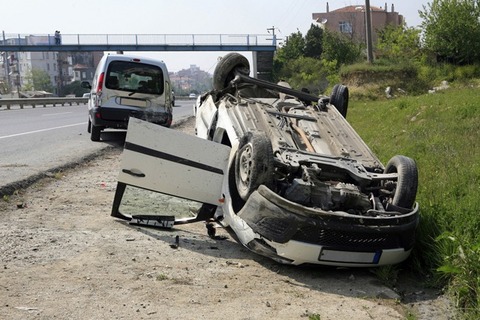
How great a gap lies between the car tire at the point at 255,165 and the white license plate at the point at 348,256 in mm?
797

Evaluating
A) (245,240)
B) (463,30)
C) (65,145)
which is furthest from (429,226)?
(463,30)

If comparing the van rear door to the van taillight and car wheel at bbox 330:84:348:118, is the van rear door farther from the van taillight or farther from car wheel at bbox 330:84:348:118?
the van taillight

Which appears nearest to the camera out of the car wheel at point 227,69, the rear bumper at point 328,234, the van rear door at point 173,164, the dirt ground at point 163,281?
the dirt ground at point 163,281

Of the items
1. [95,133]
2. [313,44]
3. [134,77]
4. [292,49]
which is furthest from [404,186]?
[313,44]

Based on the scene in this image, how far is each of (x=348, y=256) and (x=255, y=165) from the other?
110 cm

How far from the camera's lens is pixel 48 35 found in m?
67.6

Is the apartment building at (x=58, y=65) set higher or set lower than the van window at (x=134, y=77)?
higher

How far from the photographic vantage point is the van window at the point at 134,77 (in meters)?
14.4

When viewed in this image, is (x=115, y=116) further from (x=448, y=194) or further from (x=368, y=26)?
(x=368, y=26)

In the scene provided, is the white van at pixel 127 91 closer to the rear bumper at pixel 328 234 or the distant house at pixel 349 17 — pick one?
the rear bumper at pixel 328 234

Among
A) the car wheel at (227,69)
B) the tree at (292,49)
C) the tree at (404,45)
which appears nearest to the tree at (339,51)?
the tree at (404,45)

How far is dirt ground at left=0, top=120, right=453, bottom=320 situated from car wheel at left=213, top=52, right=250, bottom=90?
2.35m

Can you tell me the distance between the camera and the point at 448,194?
6.18 metres

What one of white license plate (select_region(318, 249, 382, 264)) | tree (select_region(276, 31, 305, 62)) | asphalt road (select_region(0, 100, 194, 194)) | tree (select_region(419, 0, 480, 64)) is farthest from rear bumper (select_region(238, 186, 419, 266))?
tree (select_region(276, 31, 305, 62))
